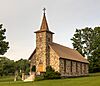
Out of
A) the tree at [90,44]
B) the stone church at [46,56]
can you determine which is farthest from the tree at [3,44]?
the tree at [90,44]

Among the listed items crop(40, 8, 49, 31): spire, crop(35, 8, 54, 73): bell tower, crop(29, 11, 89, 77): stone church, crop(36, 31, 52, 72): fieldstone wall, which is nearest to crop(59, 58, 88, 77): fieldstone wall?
crop(29, 11, 89, 77): stone church

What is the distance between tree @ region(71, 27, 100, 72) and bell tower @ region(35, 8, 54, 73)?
31.4 metres

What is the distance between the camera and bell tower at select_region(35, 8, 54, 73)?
2000 inches

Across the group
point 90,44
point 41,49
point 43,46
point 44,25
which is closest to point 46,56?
point 41,49

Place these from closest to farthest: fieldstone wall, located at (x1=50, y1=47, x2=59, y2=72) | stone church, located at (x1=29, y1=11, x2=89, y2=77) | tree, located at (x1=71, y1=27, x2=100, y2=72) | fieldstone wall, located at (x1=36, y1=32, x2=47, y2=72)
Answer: fieldstone wall, located at (x1=50, y1=47, x2=59, y2=72) < stone church, located at (x1=29, y1=11, x2=89, y2=77) < fieldstone wall, located at (x1=36, y1=32, x2=47, y2=72) < tree, located at (x1=71, y1=27, x2=100, y2=72)

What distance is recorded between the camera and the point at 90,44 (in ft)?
273

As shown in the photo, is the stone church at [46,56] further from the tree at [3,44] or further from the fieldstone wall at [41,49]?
the tree at [3,44]

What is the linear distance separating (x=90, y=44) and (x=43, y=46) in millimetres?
34869

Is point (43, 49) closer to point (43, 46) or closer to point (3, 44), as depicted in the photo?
point (43, 46)

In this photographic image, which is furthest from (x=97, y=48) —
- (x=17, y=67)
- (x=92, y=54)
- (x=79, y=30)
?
(x=17, y=67)

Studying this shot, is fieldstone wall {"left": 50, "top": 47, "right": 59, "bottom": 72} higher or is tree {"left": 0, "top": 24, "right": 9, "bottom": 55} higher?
tree {"left": 0, "top": 24, "right": 9, "bottom": 55}

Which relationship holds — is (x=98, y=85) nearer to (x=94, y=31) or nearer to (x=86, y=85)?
(x=86, y=85)

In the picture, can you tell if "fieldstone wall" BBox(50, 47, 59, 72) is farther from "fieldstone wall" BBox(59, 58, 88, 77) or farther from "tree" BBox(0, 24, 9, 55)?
"tree" BBox(0, 24, 9, 55)

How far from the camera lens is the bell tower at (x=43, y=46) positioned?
5081 centimetres
